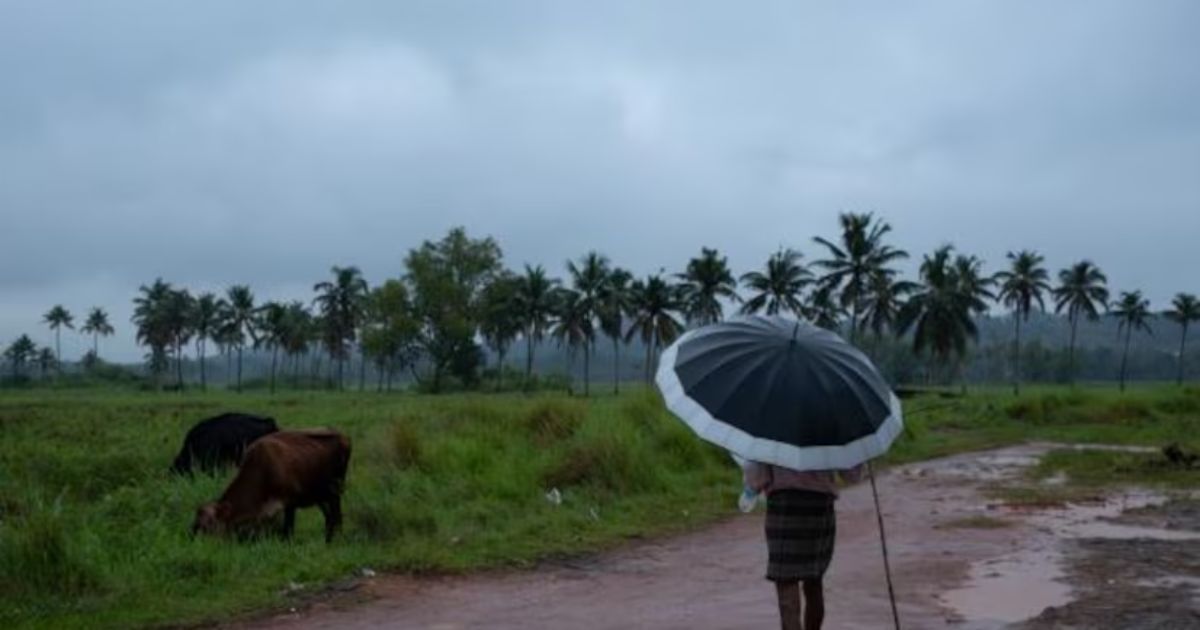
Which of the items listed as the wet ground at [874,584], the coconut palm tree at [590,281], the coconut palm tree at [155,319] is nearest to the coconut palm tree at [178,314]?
the coconut palm tree at [155,319]

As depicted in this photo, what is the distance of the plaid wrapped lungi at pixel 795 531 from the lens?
20.5ft

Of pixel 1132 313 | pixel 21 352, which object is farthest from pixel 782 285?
pixel 21 352

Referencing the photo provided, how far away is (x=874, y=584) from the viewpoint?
10.8 meters

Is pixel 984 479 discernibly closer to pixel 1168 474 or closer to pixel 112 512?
pixel 1168 474

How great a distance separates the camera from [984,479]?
2241cm

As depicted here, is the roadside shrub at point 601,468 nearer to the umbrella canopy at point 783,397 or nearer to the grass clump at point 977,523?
the grass clump at point 977,523

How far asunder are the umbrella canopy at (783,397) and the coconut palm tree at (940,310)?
67.1 m

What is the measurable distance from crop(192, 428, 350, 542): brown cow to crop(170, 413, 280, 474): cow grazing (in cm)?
284

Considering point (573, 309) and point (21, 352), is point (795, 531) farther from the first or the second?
point (21, 352)

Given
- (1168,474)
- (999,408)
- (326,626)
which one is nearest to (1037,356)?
(999,408)

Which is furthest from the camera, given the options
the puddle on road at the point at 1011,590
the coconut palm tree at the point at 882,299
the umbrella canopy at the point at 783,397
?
the coconut palm tree at the point at 882,299

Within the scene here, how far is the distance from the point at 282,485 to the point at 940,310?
6445 cm

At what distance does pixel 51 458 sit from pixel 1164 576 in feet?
54.3

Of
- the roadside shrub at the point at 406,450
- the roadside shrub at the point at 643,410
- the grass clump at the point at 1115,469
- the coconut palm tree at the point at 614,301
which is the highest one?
the coconut palm tree at the point at 614,301
